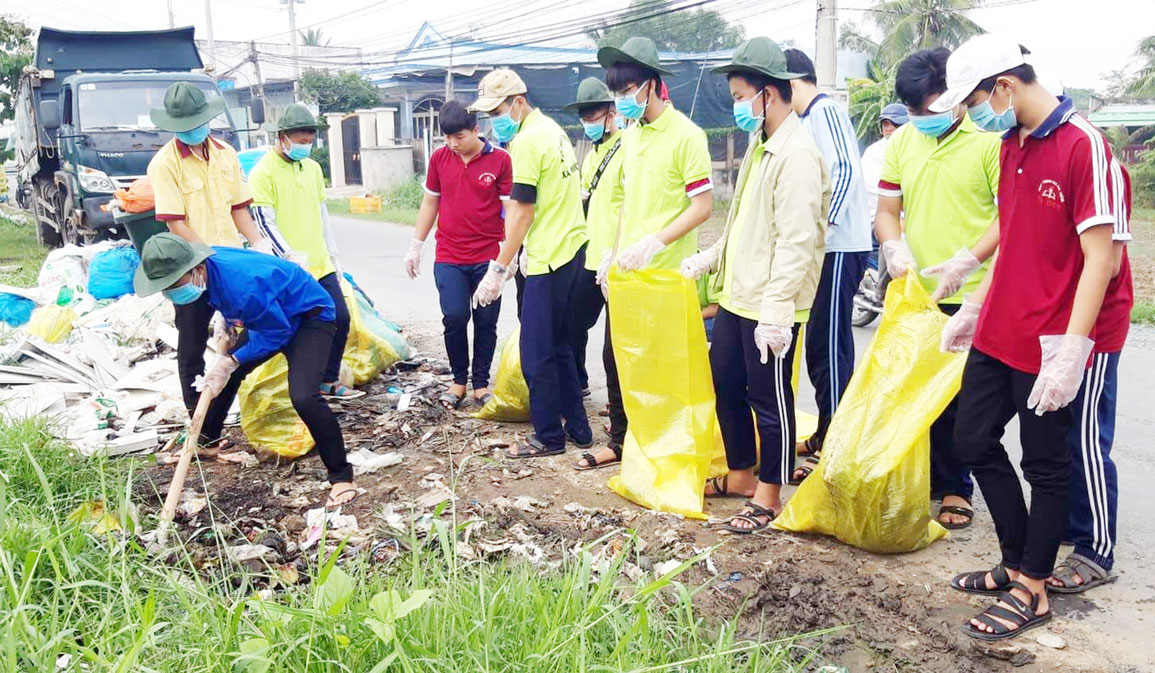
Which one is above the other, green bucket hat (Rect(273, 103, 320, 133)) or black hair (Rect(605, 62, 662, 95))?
black hair (Rect(605, 62, 662, 95))

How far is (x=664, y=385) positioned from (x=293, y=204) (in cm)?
254

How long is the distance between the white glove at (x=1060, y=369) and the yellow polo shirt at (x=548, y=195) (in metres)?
2.34

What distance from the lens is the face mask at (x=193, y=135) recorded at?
199 inches

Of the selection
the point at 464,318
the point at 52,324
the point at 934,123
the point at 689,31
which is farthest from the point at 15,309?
the point at 689,31

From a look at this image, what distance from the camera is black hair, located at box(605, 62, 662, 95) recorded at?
4145 millimetres

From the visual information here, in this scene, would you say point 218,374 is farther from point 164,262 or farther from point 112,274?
point 112,274

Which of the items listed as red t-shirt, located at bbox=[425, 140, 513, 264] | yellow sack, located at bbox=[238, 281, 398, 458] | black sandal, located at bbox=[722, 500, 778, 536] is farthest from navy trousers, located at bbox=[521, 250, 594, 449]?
black sandal, located at bbox=[722, 500, 778, 536]

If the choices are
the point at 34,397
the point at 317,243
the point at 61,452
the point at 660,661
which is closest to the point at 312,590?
the point at 660,661

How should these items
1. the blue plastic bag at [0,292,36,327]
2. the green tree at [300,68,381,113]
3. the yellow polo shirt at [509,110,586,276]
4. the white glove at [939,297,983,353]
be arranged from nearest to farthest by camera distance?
1. the white glove at [939,297,983,353]
2. the yellow polo shirt at [509,110,586,276]
3. the blue plastic bag at [0,292,36,327]
4. the green tree at [300,68,381,113]

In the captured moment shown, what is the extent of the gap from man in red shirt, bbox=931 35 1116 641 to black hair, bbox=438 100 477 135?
2.82 meters

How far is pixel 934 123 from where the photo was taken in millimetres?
3791

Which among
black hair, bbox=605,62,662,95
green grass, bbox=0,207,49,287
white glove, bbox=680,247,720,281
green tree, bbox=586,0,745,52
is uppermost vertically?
green tree, bbox=586,0,745,52

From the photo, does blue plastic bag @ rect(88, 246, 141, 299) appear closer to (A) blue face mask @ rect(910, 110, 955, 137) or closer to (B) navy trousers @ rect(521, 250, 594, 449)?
(B) navy trousers @ rect(521, 250, 594, 449)

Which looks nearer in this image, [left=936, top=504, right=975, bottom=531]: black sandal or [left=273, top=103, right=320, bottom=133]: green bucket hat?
[left=936, top=504, right=975, bottom=531]: black sandal
